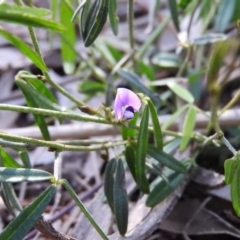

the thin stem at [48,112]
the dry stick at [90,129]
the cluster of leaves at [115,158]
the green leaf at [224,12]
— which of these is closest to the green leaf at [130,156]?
the cluster of leaves at [115,158]

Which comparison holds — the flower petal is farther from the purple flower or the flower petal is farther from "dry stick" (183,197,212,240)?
"dry stick" (183,197,212,240)

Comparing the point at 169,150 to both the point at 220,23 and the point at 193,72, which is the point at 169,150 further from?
the point at 220,23

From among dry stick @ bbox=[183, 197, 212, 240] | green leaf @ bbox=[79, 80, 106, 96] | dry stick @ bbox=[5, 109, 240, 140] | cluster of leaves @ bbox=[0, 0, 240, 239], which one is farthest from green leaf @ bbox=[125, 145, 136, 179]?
green leaf @ bbox=[79, 80, 106, 96]

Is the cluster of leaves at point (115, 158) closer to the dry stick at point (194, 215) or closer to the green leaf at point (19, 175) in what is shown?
the green leaf at point (19, 175)

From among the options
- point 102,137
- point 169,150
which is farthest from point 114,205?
point 102,137

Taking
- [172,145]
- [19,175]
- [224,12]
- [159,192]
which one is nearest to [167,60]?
[224,12]
